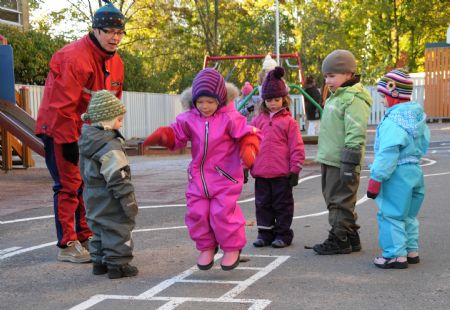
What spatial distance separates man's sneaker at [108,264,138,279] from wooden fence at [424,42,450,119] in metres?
28.2

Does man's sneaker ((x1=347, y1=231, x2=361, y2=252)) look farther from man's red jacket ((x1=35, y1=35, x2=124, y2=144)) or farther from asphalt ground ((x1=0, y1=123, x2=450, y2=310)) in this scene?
man's red jacket ((x1=35, y1=35, x2=124, y2=144))

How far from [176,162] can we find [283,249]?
408 inches

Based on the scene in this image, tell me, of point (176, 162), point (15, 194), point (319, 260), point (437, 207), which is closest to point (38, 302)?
point (319, 260)

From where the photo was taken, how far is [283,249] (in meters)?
6.61

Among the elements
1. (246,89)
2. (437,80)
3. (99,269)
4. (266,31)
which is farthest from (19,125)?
(266,31)

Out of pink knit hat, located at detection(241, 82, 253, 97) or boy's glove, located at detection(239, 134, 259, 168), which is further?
pink knit hat, located at detection(241, 82, 253, 97)

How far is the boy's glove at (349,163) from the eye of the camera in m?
6.06

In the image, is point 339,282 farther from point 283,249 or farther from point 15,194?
point 15,194

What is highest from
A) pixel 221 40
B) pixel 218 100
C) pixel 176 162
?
pixel 221 40

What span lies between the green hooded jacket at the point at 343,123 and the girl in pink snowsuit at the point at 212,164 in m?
1.06

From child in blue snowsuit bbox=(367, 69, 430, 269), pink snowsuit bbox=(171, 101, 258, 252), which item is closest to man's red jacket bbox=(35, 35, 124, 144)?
pink snowsuit bbox=(171, 101, 258, 252)

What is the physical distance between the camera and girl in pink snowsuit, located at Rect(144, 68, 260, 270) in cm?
546

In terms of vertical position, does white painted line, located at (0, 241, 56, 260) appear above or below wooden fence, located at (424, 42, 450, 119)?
below

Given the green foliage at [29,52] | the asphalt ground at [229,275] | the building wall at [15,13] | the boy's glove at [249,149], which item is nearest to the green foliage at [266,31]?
the building wall at [15,13]
